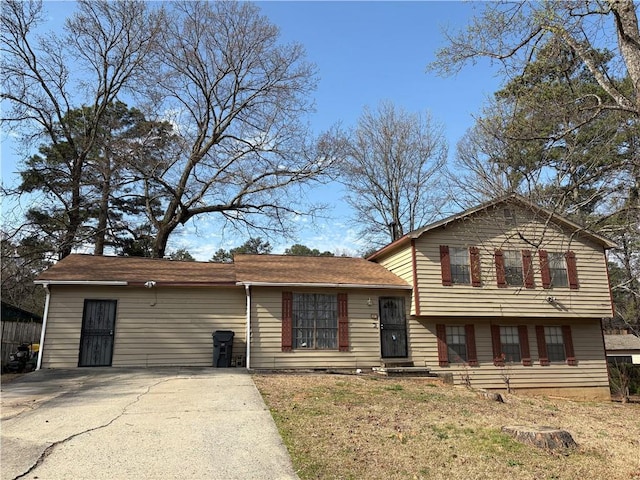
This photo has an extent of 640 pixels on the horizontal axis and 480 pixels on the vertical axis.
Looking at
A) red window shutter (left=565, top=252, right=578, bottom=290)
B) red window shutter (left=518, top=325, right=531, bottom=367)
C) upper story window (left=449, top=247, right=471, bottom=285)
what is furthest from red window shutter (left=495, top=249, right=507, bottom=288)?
red window shutter (left=565, top=252, right=578, bottom=290)

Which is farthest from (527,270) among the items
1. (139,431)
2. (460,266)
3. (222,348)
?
(139,431)

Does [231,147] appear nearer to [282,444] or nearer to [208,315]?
[208,315]

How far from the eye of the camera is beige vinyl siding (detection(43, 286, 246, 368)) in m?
12.8

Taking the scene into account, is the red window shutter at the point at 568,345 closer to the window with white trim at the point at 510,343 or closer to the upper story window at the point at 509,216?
the window with white trim at the point at 510,343

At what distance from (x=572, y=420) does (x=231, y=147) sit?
19.2m

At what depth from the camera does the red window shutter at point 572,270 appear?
643 inches

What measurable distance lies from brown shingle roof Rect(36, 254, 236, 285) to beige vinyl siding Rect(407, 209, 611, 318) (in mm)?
6347

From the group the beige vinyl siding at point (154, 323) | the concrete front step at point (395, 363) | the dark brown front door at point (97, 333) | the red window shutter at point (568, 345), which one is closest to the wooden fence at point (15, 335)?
the beige vinyl siding at point (154, 323)

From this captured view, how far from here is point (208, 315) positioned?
13906mm

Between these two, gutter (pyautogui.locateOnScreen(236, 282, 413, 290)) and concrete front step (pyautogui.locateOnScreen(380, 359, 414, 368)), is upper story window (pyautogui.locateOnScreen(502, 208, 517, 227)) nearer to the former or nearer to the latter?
gutter (pyautogui.locateOnScreen(236, 282, 413, 290))

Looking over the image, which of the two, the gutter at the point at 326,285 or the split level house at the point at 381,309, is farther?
the gutter at the point at 326,285

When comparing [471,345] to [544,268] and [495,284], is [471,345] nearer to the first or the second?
[495,284]

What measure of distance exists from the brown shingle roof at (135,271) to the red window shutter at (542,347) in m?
10.7

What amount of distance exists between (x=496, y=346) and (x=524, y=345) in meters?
1.11
